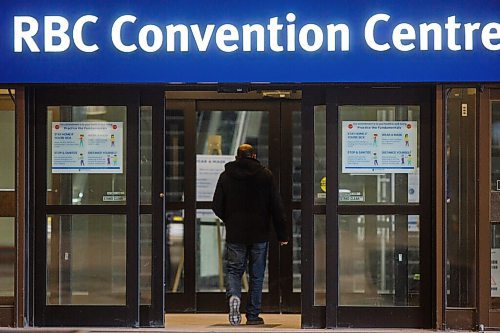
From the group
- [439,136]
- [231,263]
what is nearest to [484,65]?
[439,136]

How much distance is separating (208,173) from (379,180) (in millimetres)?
2327

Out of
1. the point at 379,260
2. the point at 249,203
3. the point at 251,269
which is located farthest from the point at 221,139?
the point at 379,260

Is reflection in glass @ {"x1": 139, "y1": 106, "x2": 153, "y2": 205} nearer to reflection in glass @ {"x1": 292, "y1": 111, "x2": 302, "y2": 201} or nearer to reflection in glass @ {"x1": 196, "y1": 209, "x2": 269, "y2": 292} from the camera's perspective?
reflection in glass @ {"x1": 292, "y1": 111, "x2": 302, "y2": 201}

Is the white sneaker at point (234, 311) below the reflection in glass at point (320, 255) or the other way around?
below

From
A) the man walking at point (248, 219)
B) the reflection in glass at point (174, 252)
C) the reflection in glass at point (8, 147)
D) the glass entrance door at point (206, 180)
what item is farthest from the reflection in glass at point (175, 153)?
the reflection in glass at point (8, 147)

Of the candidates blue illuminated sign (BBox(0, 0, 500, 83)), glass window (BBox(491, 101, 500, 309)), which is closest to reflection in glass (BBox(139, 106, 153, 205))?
blue illuminated sign (BBox(0, 0, 500, 83))

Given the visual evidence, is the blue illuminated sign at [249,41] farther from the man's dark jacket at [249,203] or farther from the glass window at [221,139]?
the glass window at [221,139]

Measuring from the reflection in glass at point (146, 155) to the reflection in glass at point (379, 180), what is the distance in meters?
1.68

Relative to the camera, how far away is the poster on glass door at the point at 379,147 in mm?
10109

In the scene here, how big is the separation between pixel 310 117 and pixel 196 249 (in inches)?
95.8

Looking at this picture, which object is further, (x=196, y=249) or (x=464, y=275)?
(x=196, y=249)

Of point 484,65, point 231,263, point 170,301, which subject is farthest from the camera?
point 170,301

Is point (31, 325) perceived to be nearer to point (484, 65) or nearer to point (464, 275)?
point (464, 275)

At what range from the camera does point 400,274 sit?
1021 cm
